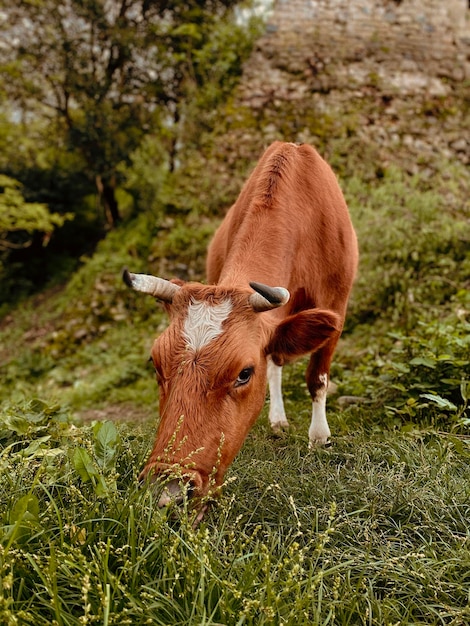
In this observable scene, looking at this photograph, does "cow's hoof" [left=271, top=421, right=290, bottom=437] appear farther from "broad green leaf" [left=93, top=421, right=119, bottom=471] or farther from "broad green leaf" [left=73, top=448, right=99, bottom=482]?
"broad green leaf" [left=73, top=448, right=99, bottom=482]

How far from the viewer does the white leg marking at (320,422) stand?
377 centimetres

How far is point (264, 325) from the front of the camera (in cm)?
291

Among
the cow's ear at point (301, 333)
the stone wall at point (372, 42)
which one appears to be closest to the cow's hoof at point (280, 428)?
the cow's ear at point (301, 333)

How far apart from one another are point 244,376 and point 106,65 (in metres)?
13.9

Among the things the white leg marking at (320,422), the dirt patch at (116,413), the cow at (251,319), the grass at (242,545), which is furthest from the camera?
the dirt patch at (116,413)

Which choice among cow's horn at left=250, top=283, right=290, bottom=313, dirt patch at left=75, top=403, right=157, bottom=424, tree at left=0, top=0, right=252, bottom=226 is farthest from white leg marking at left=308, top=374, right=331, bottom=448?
tree at left=0, top=0, right=252, bottom=226

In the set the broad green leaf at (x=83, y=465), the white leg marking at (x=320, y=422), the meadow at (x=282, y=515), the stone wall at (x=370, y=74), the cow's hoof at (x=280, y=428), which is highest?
the stone wall at (x=370, y=74)

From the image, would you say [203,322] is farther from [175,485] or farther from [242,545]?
[242,545]

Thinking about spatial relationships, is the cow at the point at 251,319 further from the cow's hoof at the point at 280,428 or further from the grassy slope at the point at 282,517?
the grassy slope at the point at 282,517

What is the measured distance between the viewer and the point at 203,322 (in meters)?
2.61

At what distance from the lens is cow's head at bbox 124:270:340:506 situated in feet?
7.58

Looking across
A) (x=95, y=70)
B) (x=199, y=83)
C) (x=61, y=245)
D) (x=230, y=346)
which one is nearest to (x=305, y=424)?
(x=230, y=346)

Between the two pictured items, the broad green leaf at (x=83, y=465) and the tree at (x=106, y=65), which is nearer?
the broad green leaf at (x=83, y=465)

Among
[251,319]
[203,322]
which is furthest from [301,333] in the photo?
[203,322]
